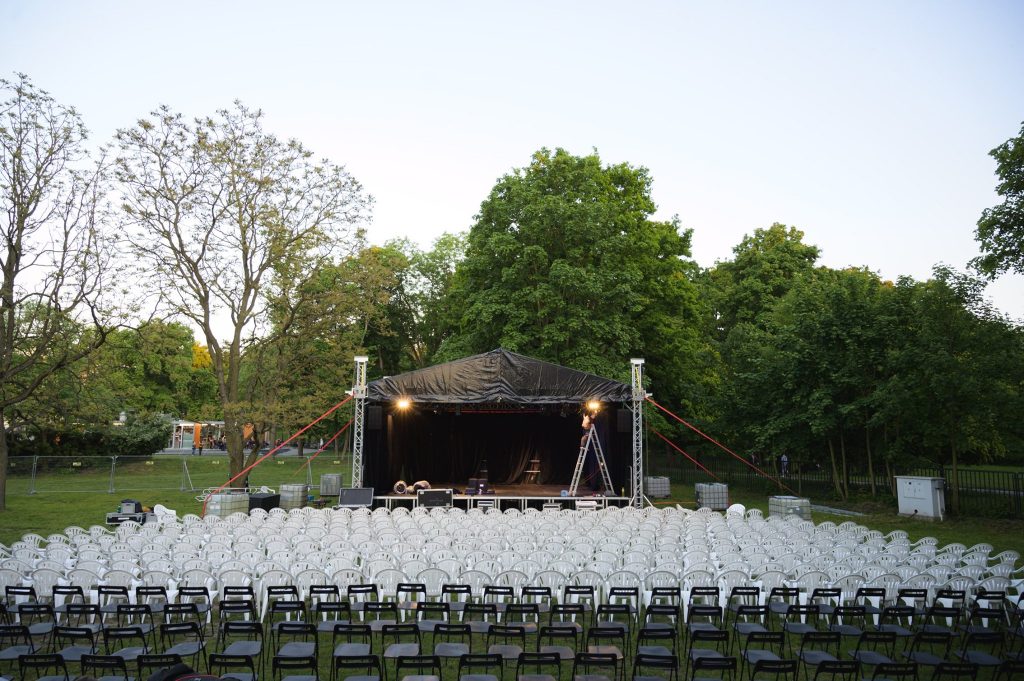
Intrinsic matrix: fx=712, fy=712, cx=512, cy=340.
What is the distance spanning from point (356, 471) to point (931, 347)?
13.1m

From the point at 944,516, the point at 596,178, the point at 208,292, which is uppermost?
the point at 596,178

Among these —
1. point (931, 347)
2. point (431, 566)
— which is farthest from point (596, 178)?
point (431, 566)

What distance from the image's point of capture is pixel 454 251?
1404 inches

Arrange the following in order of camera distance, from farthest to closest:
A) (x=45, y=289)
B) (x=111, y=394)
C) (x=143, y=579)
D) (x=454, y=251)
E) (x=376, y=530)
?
1. (x=454, y=251)
2. (x=111, y=394)
3. (x=45, y=289)
4. (x=376, y=530)
5. (x=143, y=579)

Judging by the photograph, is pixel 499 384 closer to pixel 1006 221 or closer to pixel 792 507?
pixel 792 507

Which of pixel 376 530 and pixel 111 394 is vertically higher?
pixel 111 394

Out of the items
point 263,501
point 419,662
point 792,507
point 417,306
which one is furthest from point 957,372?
point 417,306

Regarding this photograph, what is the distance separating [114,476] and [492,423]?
43.3 feet

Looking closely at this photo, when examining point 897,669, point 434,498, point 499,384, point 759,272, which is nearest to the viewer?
point 897,669

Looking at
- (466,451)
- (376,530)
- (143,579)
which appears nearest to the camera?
(143,579)

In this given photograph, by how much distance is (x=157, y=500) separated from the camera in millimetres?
19219

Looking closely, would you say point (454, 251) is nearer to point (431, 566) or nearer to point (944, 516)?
point (944, 516)

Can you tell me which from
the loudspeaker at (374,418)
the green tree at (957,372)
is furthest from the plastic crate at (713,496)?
the loudspeaker at (374,418)

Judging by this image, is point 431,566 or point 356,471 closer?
point 431,566
